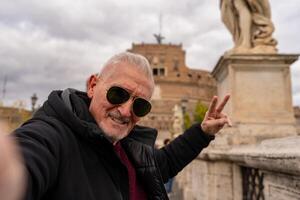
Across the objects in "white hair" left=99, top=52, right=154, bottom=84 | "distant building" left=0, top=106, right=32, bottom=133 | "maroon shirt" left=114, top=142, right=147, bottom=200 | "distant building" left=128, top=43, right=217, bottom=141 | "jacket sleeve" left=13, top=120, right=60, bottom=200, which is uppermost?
"distant building" left=128, top=43, right=217, bottom=141

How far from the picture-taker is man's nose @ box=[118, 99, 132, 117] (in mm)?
1704

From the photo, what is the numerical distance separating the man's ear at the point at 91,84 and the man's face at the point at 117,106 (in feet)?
0.19

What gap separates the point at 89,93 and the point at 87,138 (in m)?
0.47

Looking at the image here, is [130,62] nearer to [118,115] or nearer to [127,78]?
[127,78]

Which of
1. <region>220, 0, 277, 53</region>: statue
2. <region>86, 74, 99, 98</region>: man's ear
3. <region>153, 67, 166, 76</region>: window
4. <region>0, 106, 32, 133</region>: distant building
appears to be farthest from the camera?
<region>153, 67, 166, 76</region>: window

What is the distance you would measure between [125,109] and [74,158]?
46cm

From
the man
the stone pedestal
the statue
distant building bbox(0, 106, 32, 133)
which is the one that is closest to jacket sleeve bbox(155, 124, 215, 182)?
the man

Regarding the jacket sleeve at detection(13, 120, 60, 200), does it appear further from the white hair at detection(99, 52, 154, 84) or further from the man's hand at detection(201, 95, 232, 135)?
the man's hand at detection(201, 95, 232, 135)

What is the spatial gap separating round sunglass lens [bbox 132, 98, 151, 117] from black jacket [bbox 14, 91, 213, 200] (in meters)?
0.25

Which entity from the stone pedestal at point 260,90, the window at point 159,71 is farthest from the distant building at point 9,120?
the window at point 159,71

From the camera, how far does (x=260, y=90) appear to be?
593 centimetres

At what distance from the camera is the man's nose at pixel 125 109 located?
170 cm

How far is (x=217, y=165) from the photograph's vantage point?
454 centimetres

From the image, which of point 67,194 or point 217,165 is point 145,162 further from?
point 217,165
